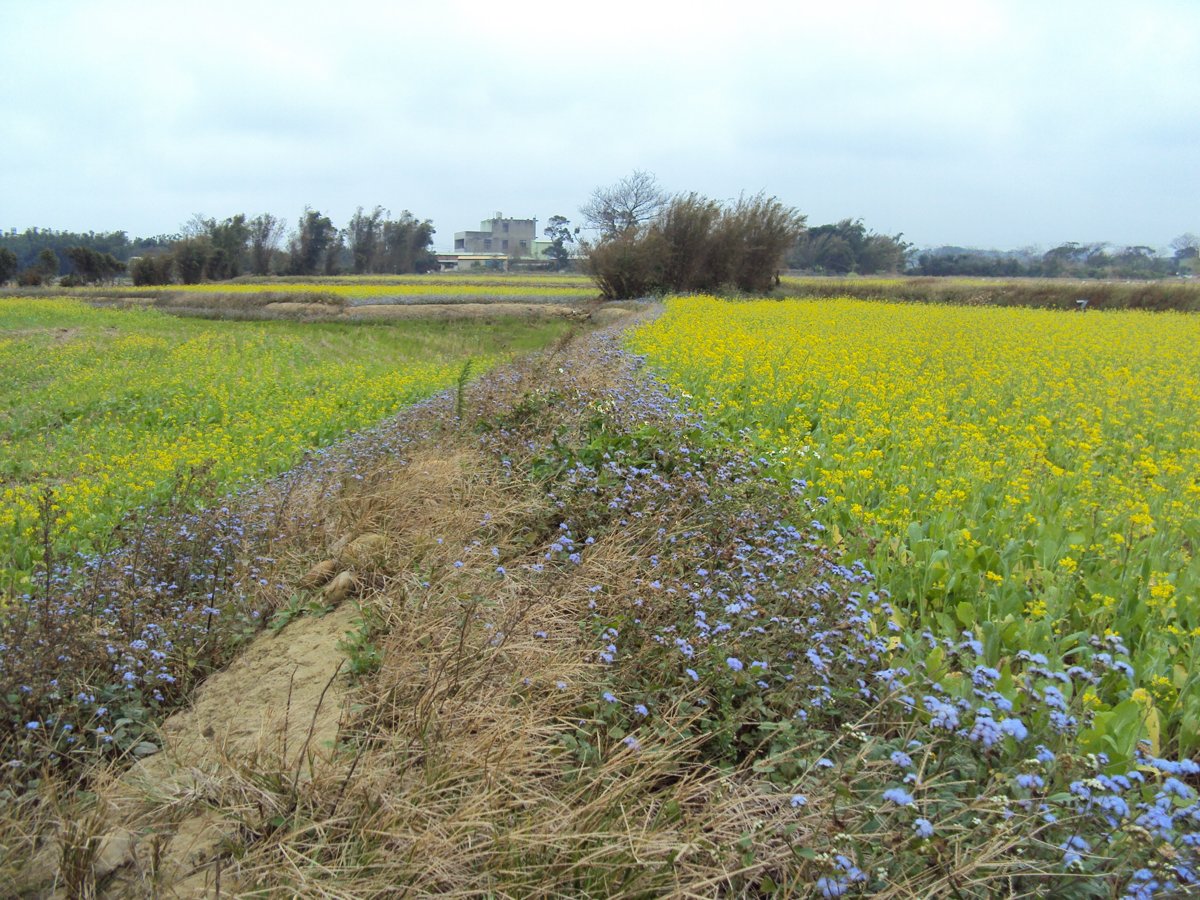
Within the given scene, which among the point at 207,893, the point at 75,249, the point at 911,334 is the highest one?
the point at 75,249

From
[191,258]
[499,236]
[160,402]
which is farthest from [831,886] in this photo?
[499,236]

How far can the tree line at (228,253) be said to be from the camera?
4391 cm

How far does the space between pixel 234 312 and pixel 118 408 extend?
16316mm

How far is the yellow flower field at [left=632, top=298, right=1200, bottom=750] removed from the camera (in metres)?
3.08

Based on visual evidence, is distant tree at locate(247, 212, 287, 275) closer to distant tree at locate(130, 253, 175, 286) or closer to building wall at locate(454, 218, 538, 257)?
distant tree at locate(130, 253, 175, 286)

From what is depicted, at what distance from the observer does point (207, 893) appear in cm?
187

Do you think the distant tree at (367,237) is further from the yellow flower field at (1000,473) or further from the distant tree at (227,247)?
the yellow flower field at (1000,473)

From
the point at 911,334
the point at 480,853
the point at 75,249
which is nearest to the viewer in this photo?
the point at 480,853

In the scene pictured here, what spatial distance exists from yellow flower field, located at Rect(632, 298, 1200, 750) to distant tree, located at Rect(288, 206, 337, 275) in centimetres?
5254

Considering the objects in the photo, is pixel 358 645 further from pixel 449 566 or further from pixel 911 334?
pixel 911 334

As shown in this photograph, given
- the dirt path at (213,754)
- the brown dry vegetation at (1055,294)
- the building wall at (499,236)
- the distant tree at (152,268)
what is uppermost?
the building wall at (499,236)

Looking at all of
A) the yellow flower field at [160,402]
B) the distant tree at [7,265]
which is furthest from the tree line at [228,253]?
the yellow flower field at [160,402]

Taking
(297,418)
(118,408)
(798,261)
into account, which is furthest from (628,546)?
(798,261)

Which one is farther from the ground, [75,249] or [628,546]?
[75,249]
